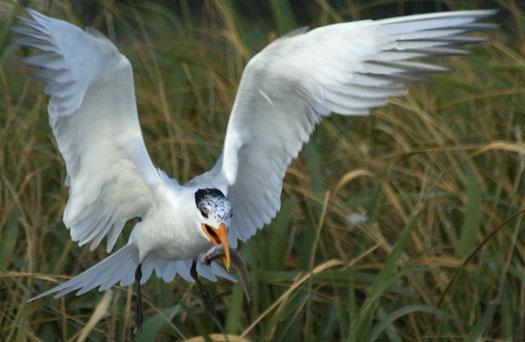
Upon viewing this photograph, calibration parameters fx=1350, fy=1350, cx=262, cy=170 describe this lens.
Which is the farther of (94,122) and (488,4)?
(488,4)

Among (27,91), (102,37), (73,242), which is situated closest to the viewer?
(102,37)

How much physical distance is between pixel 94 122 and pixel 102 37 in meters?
0.32

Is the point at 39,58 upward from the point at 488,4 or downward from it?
upward

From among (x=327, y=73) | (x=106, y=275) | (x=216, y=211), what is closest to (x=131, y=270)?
(x=106, y=275)

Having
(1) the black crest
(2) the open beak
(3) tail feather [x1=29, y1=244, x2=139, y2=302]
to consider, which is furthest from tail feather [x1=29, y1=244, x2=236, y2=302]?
(1) the black crest

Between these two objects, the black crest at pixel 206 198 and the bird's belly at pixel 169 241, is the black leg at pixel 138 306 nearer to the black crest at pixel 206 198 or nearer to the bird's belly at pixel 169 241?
the bird's belly at pixel 169 241

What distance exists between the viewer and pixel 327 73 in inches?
166

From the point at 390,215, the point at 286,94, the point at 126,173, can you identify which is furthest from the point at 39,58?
the point at 390,215

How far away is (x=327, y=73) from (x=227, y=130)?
1.22ft

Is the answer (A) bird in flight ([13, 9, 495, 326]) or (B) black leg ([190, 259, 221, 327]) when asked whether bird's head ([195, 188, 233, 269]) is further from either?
(B) black leg ([190, 259, 221, 327])

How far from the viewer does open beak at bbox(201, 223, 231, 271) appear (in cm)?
395

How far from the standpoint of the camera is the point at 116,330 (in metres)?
4.37

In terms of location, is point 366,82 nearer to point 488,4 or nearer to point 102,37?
point 102,37

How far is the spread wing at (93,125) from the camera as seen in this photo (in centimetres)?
405
